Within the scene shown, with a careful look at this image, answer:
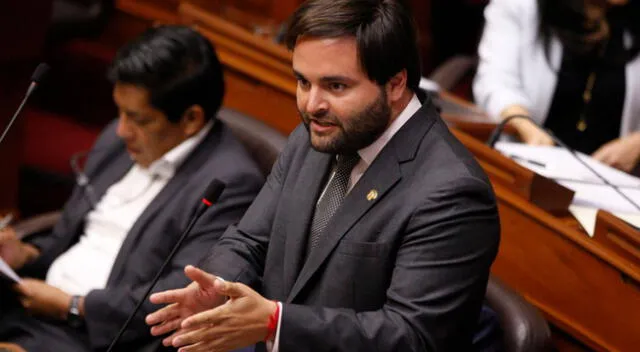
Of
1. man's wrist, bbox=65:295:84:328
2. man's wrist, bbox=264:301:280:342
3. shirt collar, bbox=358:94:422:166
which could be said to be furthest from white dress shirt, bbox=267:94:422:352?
man's wrist, bbox=65:295:84:328

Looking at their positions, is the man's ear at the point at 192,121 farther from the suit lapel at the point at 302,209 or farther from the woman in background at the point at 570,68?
the woman in background at the point at 570,68

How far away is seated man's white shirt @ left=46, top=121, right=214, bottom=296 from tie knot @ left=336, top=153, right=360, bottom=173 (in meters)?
0.42

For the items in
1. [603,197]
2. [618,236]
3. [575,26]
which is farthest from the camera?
[575,26]

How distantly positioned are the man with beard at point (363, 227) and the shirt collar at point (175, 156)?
14.6 inches

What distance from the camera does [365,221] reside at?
1.16 metres

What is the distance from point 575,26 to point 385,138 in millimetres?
780

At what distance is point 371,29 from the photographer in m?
1.13

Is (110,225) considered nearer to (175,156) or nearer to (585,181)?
(175,156)

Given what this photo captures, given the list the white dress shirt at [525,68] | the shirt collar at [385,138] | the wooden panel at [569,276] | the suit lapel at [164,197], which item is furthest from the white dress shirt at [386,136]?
the white dress shirt at [525,68]

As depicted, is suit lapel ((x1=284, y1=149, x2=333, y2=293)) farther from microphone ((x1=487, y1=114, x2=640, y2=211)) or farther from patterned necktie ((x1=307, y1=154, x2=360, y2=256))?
microphone ((x1=487, y1=114, x2=640, y2=211))

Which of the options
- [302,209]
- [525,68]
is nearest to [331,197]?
[302,209]

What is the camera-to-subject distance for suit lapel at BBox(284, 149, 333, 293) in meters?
1.22

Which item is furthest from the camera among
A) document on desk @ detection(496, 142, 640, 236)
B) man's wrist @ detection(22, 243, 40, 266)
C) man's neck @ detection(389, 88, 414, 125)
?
man's wrist @ detection(22, 243, 40, 266)

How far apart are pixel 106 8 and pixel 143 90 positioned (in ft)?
4.68
